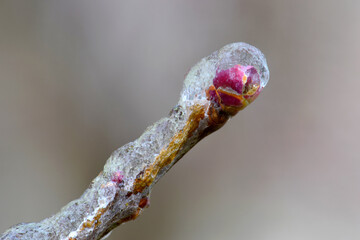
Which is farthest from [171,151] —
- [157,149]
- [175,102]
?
[175,102]

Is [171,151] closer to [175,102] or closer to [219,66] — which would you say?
[219,66]

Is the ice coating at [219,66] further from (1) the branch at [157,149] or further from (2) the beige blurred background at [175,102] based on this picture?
(2) the beige blurred background at [175,102]

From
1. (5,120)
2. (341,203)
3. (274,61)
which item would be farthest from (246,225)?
(5,120)

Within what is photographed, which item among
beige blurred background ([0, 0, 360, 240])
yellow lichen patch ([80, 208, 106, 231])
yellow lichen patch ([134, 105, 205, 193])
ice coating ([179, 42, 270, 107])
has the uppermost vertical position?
beige blurred background ([0, 0, 360, 240])

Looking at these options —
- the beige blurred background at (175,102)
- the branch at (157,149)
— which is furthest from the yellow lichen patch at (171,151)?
the beige blurred background at (175,102)

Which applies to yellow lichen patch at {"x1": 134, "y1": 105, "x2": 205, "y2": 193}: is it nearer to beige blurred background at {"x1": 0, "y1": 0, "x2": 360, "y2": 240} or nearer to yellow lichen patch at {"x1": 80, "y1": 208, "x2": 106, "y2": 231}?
yellow lichen patch at {"x1": 80, "y1": 208, "x2": 106, "y2": 231}

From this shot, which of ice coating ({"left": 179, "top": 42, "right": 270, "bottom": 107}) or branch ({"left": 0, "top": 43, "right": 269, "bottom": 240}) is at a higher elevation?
ice coating ({"left": 179, "top": 42, "right": 270, "bottom": 107})

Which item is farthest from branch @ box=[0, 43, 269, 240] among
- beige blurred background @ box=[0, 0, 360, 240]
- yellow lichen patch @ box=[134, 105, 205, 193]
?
beige blurred background @ box=[0, 0, 360, 240]
